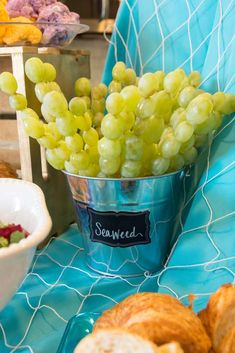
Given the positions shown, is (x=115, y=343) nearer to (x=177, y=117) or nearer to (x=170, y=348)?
(x=170, y=348)

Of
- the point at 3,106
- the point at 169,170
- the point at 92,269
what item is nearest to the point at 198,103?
the point at 169,170

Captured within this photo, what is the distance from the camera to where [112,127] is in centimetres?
31

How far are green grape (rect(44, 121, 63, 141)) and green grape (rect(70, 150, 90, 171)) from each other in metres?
0.02

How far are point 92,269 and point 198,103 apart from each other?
7.8 inches

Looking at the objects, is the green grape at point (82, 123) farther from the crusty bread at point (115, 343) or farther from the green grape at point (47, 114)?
the crusty bread at point (115, 343)

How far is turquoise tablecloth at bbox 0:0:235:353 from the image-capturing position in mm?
324

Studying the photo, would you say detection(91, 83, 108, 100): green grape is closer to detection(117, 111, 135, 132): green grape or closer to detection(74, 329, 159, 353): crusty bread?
detection(117, 111, 135, 132): green grape

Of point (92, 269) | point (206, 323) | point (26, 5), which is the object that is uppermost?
point (26, 5)

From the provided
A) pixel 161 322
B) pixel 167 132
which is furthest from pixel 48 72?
A: pixel 161 322

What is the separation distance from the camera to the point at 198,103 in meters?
0.31

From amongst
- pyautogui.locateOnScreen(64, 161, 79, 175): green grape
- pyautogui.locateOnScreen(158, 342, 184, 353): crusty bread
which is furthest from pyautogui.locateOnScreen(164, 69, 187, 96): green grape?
pyautogui.locateOnScreen(158, 342, 184, 353): crusty bread

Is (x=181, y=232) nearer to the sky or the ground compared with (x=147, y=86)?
nearer to the ground

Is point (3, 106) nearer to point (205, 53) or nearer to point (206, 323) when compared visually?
point (205, 53)

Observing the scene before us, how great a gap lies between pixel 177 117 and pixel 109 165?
0.23 ft
